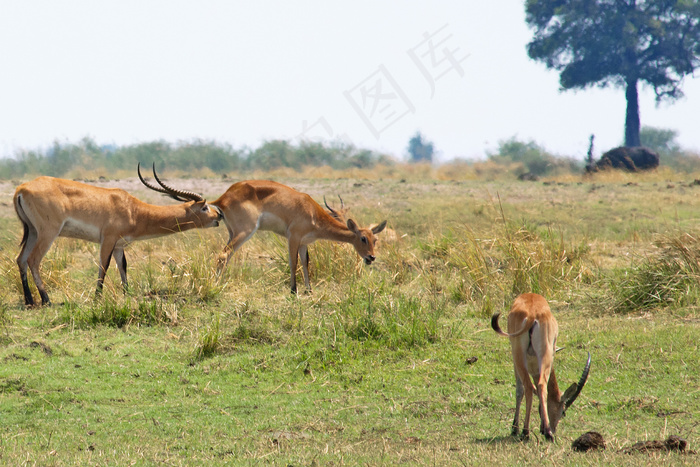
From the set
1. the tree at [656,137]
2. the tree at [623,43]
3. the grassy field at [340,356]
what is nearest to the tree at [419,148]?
the tree at [656,137]

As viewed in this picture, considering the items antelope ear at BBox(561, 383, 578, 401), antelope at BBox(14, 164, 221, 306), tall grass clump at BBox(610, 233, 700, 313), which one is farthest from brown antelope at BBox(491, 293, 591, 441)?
antelope at BBox(14, 164, 221, 306)

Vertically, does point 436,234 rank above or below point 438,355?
above

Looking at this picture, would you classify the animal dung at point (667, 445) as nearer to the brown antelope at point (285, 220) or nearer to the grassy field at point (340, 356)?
the grassy field at point (340, 356)

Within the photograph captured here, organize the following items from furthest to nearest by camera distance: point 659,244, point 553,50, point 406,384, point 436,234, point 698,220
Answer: point 553,50
point 698,220
point 436,234
point 659,244
point 406,384

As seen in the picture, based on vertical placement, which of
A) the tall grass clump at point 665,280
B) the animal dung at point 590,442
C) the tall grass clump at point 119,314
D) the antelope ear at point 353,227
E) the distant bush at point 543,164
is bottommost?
the animal dung at point 590,442

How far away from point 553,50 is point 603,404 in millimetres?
31937

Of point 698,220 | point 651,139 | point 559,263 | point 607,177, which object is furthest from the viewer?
point 651,139

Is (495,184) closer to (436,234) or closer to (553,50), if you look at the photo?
(436,234)

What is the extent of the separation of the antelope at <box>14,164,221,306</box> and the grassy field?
1.32ft

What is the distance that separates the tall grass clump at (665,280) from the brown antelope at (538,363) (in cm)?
398

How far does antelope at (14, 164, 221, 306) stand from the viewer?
8203 mm

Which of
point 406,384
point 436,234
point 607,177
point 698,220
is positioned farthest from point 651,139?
point 406,384

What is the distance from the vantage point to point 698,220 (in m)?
13.6

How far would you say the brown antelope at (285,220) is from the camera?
953cm
